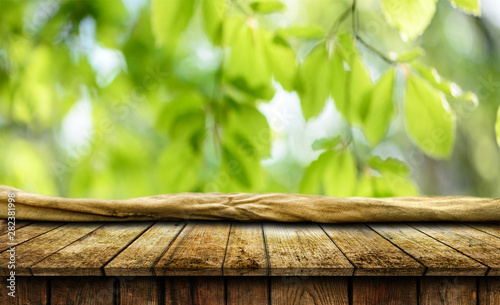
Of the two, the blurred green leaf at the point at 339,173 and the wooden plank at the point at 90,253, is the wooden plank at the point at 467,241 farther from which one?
the wooden plank at the point at 90,253

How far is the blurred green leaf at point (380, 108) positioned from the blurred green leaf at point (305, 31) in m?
0.18

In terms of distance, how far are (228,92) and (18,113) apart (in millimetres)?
723

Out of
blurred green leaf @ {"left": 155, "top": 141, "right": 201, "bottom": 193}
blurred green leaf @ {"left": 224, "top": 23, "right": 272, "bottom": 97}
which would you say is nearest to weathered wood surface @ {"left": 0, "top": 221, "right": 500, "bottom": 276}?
blurred green leaf @ {"left": 155, "top": 141, "right": 201, "bottom": 193}

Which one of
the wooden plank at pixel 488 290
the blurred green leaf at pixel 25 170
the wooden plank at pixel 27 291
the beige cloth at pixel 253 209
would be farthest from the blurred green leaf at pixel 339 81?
the blurred green leaf at pixel 25 170

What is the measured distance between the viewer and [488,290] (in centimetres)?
74

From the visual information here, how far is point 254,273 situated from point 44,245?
1.43 ft

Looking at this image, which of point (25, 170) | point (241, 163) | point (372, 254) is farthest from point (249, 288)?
point (25, 170)

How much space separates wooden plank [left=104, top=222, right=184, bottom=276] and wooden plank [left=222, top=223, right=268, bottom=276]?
13cm

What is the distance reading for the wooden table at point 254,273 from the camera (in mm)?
688

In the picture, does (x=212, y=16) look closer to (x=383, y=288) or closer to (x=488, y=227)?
(x=383, y=288)

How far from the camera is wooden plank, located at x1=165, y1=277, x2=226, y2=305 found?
0.72m

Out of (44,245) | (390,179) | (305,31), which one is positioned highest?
(305,31)

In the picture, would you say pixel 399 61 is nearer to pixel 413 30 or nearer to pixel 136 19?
pixel 413 30

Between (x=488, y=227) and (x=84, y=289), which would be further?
(x=488, y=227)
